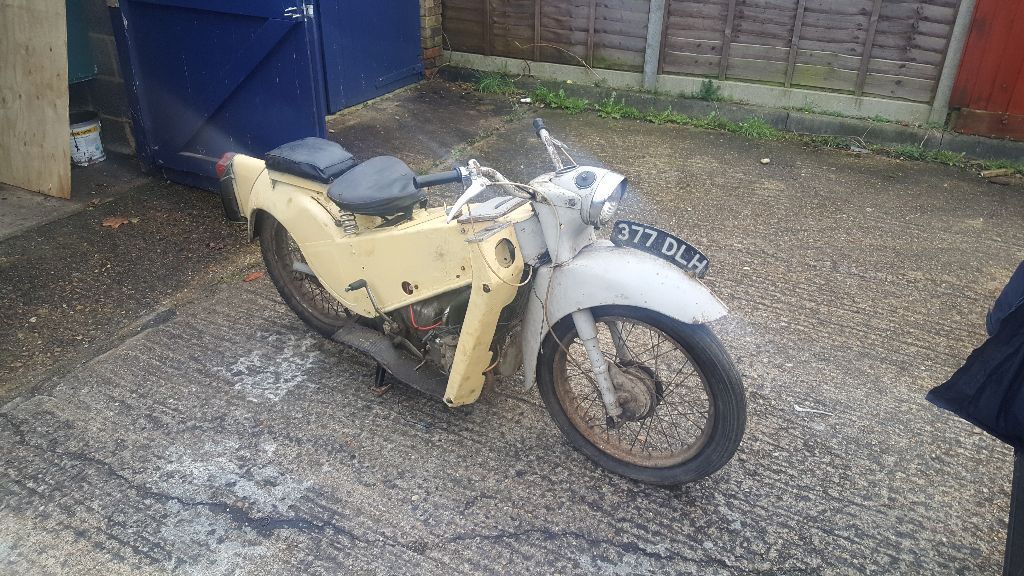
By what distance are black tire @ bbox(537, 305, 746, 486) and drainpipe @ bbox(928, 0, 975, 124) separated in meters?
4.64

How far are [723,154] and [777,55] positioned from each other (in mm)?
1138

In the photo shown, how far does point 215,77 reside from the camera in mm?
4871

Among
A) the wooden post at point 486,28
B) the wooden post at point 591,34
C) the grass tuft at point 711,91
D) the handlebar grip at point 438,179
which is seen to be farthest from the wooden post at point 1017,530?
the wooden post at point 486,28

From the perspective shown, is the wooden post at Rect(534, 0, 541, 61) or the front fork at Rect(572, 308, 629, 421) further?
the wooden post at Rect(534, 0, 541, 61)

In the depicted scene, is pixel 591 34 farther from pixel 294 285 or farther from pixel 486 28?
pixel 294 285

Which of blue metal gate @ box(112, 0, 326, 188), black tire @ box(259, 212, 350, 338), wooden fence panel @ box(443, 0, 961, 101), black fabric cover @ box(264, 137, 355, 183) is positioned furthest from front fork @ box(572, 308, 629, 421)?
wooden fence panel @ box(443, 0, 961, 101)

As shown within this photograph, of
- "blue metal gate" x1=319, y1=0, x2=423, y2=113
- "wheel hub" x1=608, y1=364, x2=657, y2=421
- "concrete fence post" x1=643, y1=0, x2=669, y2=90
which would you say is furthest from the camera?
"concrete fence post" x1=643, y1=0, x2=669, y2=90

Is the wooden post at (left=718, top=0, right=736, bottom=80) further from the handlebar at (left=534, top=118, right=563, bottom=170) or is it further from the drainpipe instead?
the handlebar at (left=534, top=118, right=563, bottom=170)

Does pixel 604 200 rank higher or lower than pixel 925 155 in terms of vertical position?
higher

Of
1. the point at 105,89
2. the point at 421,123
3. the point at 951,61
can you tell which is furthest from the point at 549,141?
the point at 951,61

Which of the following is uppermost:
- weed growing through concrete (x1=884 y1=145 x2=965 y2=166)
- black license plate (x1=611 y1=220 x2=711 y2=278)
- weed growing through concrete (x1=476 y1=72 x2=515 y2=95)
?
black license plate (x1=611 y1=220 x2=711 y2=278)

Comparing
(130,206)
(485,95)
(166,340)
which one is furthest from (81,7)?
(485,95)

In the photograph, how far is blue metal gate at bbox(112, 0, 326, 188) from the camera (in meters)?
4.57

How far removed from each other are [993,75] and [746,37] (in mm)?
1906
